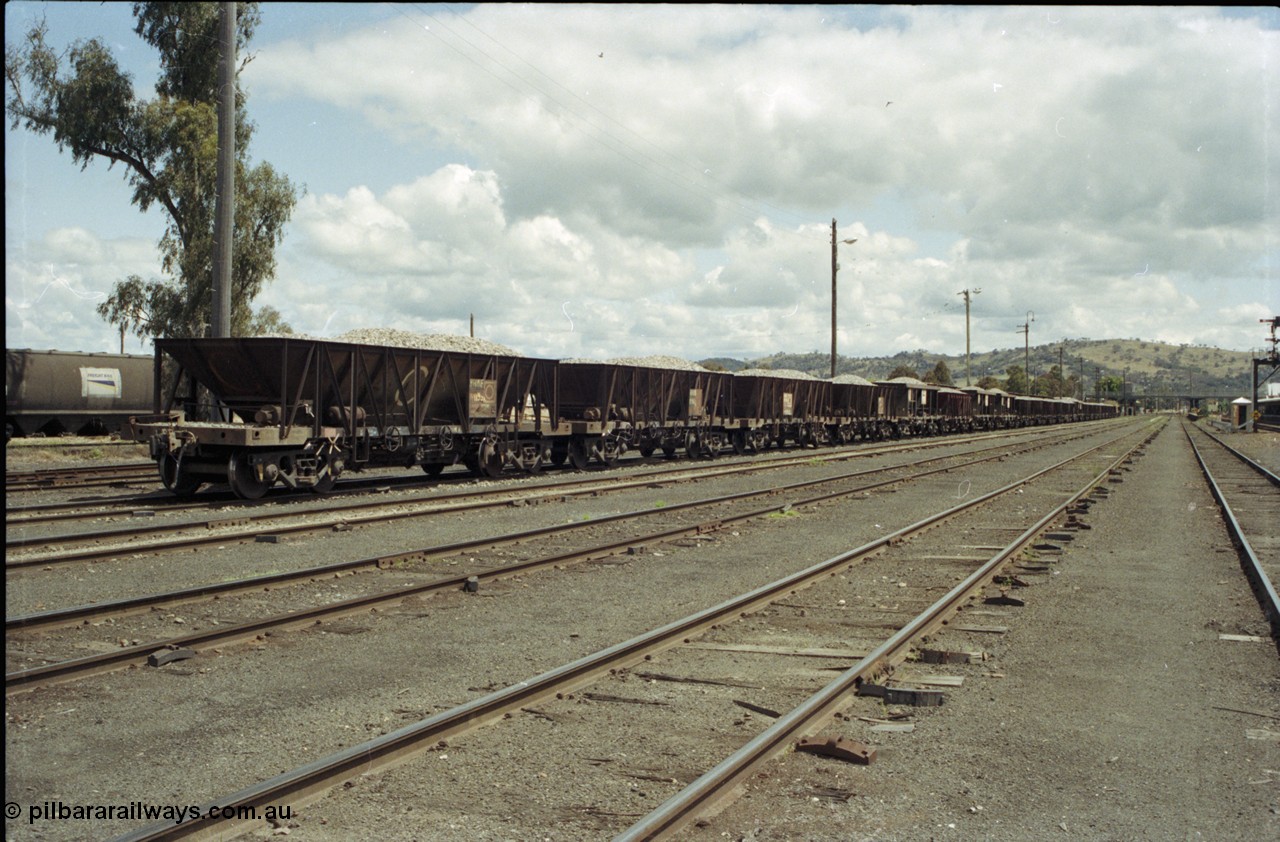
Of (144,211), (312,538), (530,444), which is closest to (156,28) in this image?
(144,211)

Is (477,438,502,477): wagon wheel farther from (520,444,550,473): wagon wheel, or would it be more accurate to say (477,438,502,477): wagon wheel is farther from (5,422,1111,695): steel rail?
(5,422,1111,695): steel rail

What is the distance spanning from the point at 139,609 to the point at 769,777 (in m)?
5.63

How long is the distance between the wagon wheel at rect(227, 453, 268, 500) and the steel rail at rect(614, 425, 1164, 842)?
445 inches

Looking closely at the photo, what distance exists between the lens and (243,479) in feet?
51.2

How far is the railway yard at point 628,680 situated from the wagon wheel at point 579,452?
1095cm

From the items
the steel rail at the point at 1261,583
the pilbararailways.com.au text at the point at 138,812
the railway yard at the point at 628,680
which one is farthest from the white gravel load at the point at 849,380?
the pilbararailways.com.au text at the point at 138,812

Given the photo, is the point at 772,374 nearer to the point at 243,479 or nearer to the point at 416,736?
the point at 243,479

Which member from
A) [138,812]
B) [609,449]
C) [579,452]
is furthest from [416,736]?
[609,449]

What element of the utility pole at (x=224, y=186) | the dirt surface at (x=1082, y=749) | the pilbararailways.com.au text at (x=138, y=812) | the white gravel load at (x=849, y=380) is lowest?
the dirt surface at (x=1082, y=749)

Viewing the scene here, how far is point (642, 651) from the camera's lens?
22.6 feet

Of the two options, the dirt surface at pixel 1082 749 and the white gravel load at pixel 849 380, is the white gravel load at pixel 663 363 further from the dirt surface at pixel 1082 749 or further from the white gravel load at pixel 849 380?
the dirt surface at pixel 1082 749

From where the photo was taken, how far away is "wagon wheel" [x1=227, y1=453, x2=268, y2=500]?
607 inches

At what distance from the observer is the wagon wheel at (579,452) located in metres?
24.8

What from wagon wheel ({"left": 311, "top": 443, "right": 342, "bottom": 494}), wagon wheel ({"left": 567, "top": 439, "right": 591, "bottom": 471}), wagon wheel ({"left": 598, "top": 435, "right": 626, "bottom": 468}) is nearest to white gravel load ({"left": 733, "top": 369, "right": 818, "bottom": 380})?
wagon wheel ({"left": 598, "top": 435, "right": 626, "bottom": 468})
